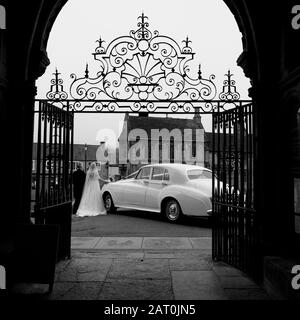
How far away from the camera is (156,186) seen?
10.6 metres

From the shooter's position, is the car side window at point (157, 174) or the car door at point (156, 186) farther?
the car side window at point (157, 174)

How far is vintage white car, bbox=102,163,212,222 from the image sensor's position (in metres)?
9.41

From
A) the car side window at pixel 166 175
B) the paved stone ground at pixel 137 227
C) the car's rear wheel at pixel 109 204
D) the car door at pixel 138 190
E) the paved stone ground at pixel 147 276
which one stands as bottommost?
the paved stone ground at pixel 137 227

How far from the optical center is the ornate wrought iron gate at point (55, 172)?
4.99 metres

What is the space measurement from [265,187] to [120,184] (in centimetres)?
774

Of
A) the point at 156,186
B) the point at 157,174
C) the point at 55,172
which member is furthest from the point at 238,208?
the point at 157,174

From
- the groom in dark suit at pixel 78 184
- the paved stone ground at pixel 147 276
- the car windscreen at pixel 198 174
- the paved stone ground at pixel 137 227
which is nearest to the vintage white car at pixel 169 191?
the car windscreen at pixel 198 174

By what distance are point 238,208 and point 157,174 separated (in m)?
5.85

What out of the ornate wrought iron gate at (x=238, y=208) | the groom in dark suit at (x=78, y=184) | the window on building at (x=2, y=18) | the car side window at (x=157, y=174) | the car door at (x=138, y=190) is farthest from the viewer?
the groom in dark suit at (x=78, y=184)

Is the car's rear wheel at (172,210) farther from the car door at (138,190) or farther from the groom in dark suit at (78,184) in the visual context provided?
the groom in dark suit at (78,184)

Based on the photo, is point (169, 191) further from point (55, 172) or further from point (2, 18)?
point (2, 18)

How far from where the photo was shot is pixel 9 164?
15.5 feet

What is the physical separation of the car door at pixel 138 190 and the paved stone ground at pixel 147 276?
3991mm

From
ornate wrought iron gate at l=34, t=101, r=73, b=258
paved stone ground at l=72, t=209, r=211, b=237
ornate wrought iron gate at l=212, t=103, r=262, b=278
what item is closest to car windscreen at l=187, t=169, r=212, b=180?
paved stone ground at l=72, t=209, r=211, b=237
